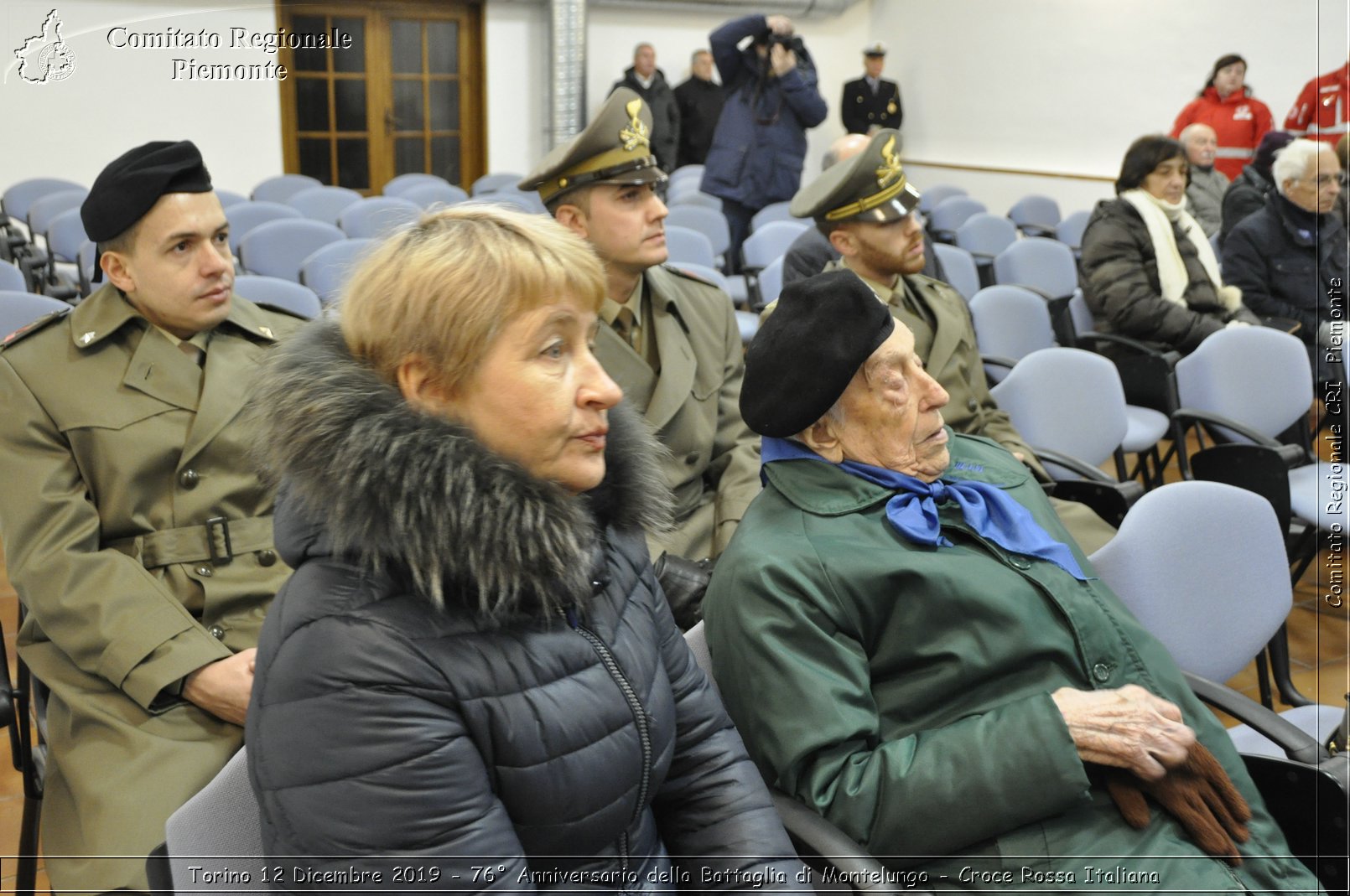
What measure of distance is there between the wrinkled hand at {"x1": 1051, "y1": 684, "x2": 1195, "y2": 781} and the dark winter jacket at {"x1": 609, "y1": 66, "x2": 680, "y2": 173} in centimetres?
865

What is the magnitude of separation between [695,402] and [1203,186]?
553cm

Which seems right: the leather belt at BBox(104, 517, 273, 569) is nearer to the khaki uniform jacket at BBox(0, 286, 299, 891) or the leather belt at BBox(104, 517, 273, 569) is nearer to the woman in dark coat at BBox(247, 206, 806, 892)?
the khaki uniform jacket at BBox(0, 286, 299, 891)

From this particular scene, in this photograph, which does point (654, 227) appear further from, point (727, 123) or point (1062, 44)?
point (1062, 44)

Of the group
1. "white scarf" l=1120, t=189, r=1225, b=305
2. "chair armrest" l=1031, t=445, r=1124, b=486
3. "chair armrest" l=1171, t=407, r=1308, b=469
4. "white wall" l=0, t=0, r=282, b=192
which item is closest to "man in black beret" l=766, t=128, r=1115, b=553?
"chair armrest" l=1031, t=445, r=1124, b=486

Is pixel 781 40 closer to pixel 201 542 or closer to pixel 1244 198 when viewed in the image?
pixel 1244 198

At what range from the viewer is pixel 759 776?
1.34 meters

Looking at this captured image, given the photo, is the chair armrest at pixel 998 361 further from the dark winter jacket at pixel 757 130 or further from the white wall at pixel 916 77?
the dark winter jacket at pixel 757 130

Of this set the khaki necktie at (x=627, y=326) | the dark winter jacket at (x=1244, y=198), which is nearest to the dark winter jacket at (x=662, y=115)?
the dark winter jacket at (x=1244, y=198)

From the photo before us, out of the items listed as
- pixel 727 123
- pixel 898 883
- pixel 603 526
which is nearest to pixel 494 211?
pixel 603 526

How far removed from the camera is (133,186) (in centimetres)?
184

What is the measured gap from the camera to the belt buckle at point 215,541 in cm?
184

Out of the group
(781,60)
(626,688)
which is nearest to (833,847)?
(626,688)

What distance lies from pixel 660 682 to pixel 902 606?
361 millimetres

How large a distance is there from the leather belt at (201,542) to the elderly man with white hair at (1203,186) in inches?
245
